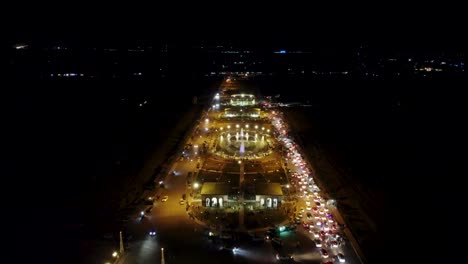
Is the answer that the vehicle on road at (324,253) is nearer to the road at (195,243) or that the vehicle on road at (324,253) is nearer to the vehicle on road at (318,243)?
the road at (195,243)

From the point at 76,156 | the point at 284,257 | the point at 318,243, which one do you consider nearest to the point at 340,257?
the point at 318,243

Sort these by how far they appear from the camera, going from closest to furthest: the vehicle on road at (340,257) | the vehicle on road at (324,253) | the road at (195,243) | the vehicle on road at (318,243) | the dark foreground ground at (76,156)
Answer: the vehicle on road at (340,257) → the road at (195,243) → the vehicle on road at (324,253) → the vehicle on road at (318,243) → the dark foreground ground at (76,156)

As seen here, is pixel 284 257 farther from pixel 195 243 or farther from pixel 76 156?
pixel 76 156

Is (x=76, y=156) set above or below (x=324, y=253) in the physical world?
below

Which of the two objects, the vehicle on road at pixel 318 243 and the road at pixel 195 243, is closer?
the road at pixel 195 243

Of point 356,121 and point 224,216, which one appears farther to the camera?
point 356,121

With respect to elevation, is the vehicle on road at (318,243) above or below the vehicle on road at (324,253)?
above

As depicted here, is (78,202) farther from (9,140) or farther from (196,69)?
(196,69)

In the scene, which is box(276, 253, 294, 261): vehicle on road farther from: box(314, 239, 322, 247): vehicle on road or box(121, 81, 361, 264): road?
box(314, 239, 322, 247): vehicle on road

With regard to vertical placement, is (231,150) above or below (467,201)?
above

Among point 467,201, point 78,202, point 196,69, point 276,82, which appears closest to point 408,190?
point 467,201

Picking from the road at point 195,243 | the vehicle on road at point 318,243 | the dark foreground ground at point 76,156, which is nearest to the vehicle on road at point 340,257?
the road at point 195,243
